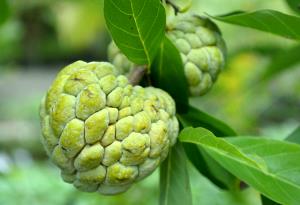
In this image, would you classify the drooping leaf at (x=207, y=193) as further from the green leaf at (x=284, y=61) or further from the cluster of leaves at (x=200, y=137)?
the green leaf at (x=284, y=61)

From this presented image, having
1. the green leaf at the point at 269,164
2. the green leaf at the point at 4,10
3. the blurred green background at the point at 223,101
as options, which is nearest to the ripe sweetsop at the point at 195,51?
the green leaf at the point at 269,164

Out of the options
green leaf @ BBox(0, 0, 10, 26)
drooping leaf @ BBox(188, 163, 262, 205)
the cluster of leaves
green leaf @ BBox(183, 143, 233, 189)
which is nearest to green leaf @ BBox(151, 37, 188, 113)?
the cluster of leaves

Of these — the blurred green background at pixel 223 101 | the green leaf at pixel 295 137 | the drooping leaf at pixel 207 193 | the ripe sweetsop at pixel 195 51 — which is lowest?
the blurred green background at pixel 223 101

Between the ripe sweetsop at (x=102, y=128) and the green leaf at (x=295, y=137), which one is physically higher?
the ripe sweetsop at (x=102, y=128)

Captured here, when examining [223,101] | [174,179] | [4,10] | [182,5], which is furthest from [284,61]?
[223,101]

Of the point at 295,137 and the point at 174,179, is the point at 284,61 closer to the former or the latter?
the point at 295,137

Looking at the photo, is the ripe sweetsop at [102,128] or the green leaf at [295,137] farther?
the green leaf at [295,137]

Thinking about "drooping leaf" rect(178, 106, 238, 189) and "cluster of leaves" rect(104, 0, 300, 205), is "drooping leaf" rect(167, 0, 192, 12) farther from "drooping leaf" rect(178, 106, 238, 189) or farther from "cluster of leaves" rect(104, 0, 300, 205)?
"drooping leaf" rect(178, 106, 238, 189)
